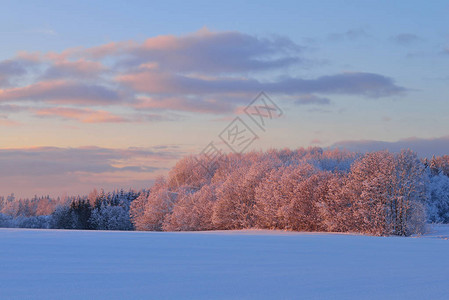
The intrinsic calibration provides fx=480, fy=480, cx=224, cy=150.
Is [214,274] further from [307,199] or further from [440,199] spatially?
[440,199]

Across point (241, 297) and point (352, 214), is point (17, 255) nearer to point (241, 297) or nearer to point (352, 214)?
point (241, 297)

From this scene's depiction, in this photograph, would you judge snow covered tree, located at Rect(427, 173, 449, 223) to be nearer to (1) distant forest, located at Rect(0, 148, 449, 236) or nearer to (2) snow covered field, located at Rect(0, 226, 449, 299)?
(1) distant forest, located at Rect(0, 148, 449, 236)

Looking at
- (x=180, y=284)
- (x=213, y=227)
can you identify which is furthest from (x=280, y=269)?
(x=213, y=227)

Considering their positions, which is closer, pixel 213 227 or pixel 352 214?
pixel 352 214

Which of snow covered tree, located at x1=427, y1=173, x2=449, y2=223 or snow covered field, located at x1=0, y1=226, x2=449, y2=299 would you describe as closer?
snow covered field, located at x1=0, y1=226, x2=449, y2=299

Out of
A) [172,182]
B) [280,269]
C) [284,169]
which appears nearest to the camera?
[280,269]

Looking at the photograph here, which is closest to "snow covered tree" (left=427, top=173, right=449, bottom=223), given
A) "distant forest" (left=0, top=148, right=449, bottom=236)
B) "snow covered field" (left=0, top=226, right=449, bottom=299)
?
"distant forest" (left=0, top=148, right=449, bottom=236)

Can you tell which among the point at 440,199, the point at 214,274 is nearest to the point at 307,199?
the point at 214,274

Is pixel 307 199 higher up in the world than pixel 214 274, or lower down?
lower down

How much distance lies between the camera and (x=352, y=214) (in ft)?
121

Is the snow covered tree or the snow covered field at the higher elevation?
the snow covered field

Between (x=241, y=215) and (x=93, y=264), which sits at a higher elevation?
(x=93, y=264)

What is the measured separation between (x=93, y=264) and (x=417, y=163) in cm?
3275

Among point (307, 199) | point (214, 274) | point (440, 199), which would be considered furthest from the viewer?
point (440, 199)
